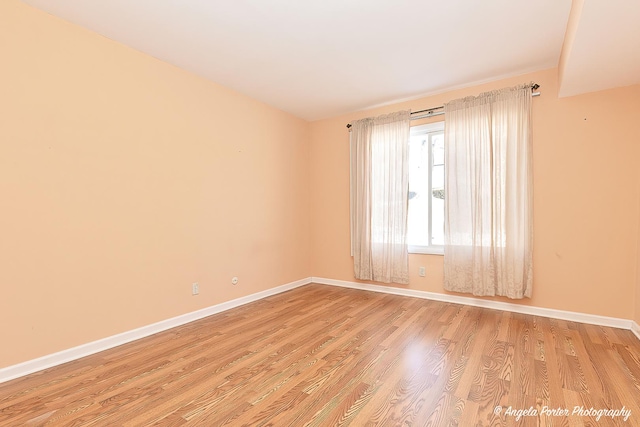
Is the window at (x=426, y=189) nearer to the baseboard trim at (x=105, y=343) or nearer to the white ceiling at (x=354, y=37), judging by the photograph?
the white ceiling at (x=354, y=37)

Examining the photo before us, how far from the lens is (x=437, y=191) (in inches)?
159

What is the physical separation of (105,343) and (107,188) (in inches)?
52.6

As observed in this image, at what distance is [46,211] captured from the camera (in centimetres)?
229

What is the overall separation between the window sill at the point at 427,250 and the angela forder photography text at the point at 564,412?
2.29 metres

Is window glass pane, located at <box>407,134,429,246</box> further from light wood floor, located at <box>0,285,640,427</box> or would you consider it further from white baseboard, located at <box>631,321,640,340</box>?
white baseboard, located at <box>631,321,640,340</box>

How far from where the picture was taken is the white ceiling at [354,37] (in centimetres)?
226

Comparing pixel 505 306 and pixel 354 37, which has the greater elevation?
pixel 354 37

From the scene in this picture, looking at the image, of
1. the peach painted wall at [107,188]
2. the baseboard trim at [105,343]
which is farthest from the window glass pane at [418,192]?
the baseboard trim at [105,343]

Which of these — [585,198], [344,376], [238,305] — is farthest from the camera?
[238,305]

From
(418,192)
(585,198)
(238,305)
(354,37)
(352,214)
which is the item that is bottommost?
(238,305)

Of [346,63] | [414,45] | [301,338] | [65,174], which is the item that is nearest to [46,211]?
[65,174]

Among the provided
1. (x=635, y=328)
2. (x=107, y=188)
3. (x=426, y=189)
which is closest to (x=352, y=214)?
(x=426, y=189)

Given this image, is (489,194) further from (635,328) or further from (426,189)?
(635,328)

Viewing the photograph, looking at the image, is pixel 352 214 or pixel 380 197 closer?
pixel 380 197
